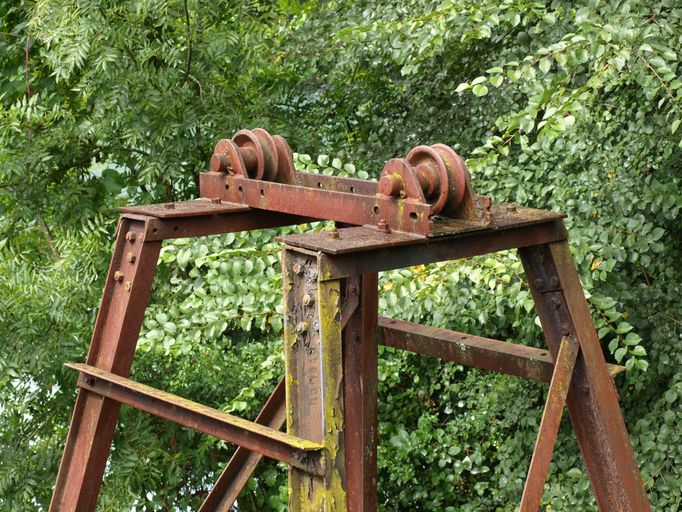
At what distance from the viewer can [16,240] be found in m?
5.28

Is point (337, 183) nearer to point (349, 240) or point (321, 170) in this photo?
point (349, 240)

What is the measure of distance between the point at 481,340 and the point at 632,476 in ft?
2.02

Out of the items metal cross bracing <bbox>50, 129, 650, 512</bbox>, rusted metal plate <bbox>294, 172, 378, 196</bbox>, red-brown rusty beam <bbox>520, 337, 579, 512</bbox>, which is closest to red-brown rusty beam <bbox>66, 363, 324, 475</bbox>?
metal cross bracing <bbox>50, 129, 650, 512</bbox>

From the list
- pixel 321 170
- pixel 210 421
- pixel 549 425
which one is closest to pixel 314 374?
pixel 210 421

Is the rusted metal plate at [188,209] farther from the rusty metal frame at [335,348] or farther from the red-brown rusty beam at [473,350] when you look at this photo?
the red-brown rusty beam at [473,350]

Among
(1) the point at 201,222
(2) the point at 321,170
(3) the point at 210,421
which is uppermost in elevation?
(2) the point at 321,170

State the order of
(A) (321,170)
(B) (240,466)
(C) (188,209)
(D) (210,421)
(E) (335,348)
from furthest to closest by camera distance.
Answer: (A) (321,170) < (B) (240,466) < (C) (188,209) < (D) (210,421) < (E) (335,348)

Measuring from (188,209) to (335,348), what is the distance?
2.73 ft

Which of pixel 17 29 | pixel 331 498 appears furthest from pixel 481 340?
pixel 17 29

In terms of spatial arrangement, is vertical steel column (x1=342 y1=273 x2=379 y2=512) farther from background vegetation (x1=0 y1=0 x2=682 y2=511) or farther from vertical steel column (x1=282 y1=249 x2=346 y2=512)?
background vegetation (x1=0 y1=0 x2=682 y2=511)

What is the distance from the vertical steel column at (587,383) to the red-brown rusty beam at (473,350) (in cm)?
17

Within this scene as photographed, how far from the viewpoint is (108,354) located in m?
3.06

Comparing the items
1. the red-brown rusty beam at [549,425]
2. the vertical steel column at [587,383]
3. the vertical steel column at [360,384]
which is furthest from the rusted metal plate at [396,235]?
the vertical steel column at [360,384]

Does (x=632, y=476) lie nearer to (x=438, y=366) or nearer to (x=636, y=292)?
(x=636, y=292)
